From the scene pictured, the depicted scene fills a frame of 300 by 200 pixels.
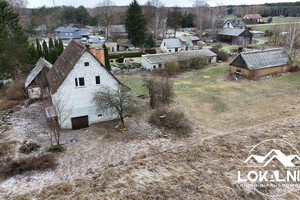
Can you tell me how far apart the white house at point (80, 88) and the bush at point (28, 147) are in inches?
114

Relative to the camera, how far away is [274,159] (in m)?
16.5

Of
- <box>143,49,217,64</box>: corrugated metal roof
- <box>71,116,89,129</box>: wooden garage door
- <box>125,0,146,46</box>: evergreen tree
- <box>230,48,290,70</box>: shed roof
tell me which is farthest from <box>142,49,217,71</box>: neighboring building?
<box>71,116,89,129</box>: wooden garage door

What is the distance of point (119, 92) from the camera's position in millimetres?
21328

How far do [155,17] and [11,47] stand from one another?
49423mm

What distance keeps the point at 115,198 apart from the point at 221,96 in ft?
69.4

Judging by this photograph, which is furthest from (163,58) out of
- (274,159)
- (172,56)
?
(274,159)

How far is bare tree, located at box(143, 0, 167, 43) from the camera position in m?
72.3

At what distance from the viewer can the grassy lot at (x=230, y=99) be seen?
22938 mm

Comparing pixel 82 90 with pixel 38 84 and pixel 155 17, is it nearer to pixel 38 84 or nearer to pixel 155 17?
pixel 38 84

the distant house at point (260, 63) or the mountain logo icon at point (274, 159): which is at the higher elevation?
the distant house at point (260, 63)

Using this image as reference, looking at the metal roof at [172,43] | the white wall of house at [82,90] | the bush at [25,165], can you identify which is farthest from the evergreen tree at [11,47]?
the metal roof at [172,43]

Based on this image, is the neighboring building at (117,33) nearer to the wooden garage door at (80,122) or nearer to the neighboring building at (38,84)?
the neighboring building at (38,84)

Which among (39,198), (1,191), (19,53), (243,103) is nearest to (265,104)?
(243,103)

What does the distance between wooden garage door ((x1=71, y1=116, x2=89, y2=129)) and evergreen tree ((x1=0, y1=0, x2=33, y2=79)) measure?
1658cm
